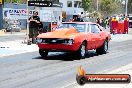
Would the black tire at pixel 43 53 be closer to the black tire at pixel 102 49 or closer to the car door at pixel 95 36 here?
the car door at pixel 95 36

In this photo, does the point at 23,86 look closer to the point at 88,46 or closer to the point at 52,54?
the point at 88,46

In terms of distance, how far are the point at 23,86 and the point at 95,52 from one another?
1042cm

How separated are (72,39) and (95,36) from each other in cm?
225

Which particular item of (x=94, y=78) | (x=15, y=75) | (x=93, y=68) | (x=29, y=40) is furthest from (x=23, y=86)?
(x=29, y=40)

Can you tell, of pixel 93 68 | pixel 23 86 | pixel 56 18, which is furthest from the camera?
pixel 56 18

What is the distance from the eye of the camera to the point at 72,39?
14.6 m

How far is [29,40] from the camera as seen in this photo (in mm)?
22375

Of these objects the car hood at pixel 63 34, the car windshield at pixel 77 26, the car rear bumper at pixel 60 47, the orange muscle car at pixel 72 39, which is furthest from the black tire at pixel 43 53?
the car windshield at pixel 77 26

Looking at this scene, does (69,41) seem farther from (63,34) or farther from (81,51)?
(81,51)

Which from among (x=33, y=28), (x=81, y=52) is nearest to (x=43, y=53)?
(x=81, y=52)

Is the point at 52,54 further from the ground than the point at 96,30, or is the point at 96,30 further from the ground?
the point at 96,30

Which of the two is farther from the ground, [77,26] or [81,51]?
[77,26]

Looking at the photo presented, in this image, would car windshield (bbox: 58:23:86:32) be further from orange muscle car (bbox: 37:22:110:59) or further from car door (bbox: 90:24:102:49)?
car door (bbox: 90:24:102:49)

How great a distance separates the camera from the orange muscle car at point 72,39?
14.7 meters
